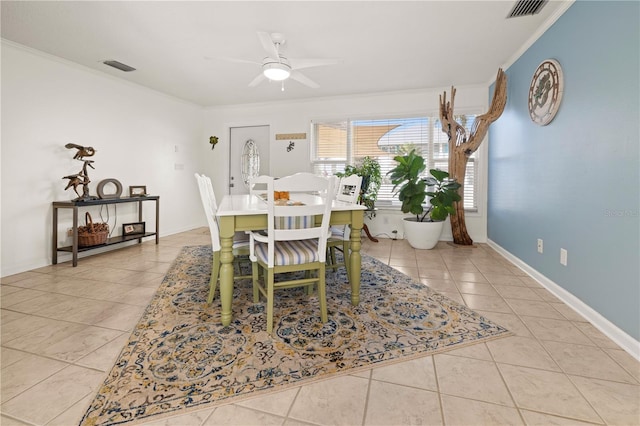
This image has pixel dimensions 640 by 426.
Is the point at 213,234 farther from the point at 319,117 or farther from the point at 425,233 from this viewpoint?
the point at 319,117

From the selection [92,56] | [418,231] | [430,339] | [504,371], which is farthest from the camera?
[418,231]

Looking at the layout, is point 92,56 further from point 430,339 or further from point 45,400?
point 430,339

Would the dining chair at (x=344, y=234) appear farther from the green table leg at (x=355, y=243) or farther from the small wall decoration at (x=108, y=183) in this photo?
the small wall decoration at (x=108, y=183)

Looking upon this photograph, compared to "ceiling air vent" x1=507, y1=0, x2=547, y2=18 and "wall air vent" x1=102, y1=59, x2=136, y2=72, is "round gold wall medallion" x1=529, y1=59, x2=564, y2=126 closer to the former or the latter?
"ceiling air vent" x1=507, y1=0, x2=547, y2=18

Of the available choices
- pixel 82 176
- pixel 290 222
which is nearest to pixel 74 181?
pixel 82 176

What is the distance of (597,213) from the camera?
2084mm

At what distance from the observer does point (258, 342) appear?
70.7 inches

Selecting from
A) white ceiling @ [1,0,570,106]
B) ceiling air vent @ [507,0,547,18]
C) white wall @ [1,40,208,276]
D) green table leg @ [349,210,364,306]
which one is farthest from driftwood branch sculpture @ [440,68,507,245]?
white wall @ [1,40,208,276]

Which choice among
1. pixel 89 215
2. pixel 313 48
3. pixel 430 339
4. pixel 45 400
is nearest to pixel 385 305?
pixel 430 339

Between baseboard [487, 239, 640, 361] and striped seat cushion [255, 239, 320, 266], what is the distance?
72.7 inches

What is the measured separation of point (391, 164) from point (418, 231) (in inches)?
54.0

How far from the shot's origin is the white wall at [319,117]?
4.71 metres

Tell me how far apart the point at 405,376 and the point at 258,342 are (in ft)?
2.76

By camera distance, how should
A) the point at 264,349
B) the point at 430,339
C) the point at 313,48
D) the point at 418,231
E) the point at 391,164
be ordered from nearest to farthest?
the point at 264,349 < the point at 430,339 < the point at 313,48 < the point at 418,231 < the point at 391,164
